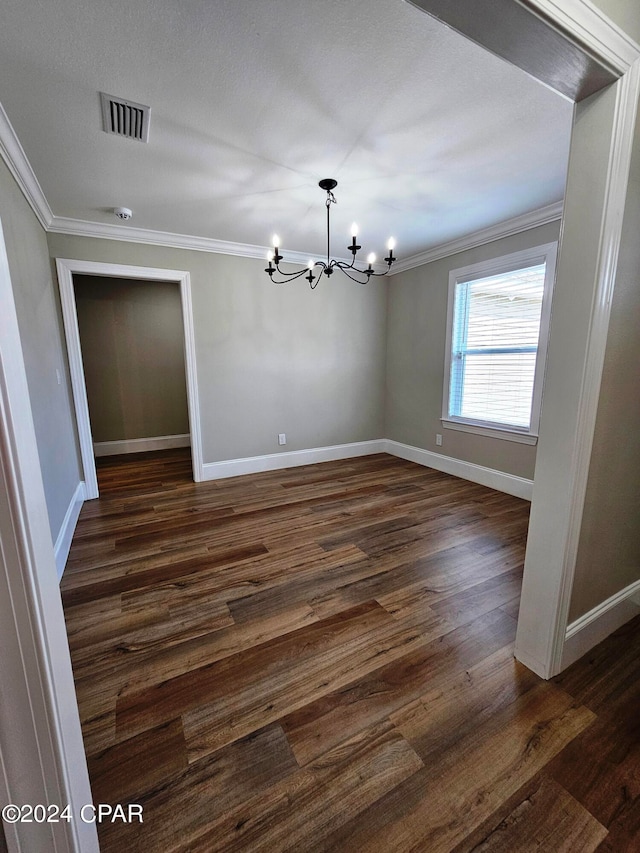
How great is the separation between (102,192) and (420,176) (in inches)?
87.7

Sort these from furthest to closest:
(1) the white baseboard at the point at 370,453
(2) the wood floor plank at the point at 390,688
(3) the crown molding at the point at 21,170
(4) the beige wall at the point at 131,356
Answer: (4) the beige wall at the point at 131,356 → (1) the white baseboard at the point at 370,453 → (3) the crown molding at the point at 21,170 → (2) the wood floor plank at the point at 390,688

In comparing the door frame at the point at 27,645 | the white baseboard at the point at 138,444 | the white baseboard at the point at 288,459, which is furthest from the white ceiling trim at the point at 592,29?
the white baseboard at the point at 138,444

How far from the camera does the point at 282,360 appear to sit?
4.05 m

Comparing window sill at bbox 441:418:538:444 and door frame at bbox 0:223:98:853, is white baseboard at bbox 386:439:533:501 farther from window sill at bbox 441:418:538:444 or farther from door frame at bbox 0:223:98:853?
door frame at bbox 0:223:98:853

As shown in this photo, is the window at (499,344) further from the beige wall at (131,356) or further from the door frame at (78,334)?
the beige wall at (131,356)

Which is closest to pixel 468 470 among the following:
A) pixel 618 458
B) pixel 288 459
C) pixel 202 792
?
pixel 288 459

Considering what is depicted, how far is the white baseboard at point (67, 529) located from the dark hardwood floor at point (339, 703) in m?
0.08

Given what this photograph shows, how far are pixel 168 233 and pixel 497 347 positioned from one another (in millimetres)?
3349

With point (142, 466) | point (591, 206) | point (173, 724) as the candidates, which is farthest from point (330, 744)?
point (142, 466)

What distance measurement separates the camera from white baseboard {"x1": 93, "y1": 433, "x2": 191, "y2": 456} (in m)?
4.98

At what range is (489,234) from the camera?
3225mm

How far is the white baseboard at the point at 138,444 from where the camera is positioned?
4.98 meters

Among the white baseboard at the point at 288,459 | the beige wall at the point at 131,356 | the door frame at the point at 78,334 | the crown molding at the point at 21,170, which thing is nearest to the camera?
the crown molding at the point at 21,170

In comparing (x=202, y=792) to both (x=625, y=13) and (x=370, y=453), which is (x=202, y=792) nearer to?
(x=625, y=13)
